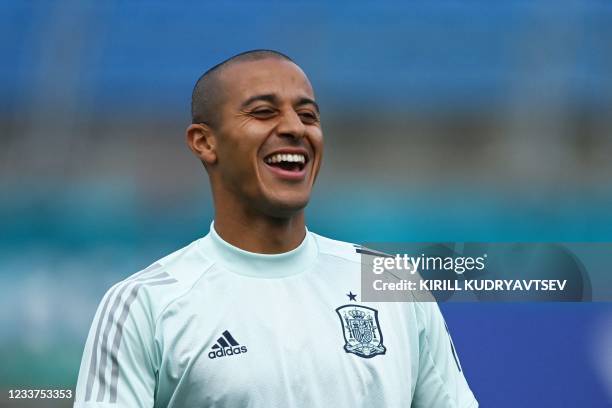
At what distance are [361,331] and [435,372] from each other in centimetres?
17

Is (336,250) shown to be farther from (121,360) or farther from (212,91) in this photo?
(121,360)

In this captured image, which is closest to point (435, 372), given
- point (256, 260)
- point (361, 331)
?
point (361, 331)

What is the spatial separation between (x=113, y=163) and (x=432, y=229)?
2.76 feet

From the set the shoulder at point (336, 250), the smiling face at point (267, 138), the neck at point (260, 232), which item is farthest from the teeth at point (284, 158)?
the shoulder at point (336, 250)

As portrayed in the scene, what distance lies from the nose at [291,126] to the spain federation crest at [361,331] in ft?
1.13

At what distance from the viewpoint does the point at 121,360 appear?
1.61 meters

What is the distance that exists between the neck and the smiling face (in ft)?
0.08

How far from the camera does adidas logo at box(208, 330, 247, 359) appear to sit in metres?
1.64

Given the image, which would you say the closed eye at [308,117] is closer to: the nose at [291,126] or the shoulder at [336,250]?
the nose at [291,126]

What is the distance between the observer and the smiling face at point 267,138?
1.76 m

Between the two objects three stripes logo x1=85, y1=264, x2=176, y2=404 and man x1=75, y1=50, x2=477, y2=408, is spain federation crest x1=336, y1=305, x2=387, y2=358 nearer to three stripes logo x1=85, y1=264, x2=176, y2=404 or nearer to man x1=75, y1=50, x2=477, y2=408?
man x1=75, y1=50, x2=477, y2=408

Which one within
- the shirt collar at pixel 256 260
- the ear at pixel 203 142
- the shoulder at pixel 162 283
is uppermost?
the ear at pixel 203 142

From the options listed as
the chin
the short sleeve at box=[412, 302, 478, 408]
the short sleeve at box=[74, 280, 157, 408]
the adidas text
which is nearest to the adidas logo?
the adidas text

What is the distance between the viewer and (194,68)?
244 centimetres
